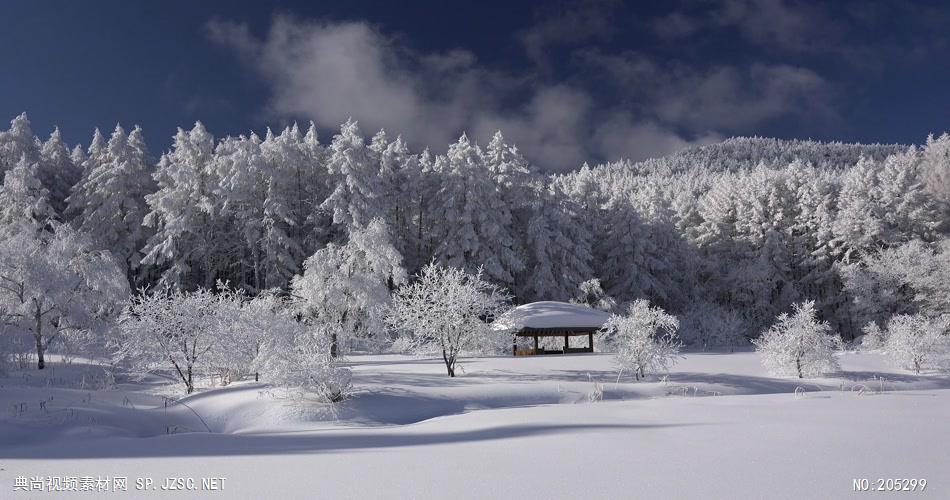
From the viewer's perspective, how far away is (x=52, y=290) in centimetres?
2327

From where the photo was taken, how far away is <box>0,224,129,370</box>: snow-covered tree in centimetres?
2297

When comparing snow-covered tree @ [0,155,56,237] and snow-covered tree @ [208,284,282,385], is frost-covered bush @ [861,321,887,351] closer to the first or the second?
snow-covered tree @ [208,284,282,385]

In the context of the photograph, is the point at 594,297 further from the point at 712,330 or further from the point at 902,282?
the point at 902,282

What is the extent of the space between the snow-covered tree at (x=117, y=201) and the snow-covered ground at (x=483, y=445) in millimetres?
24032

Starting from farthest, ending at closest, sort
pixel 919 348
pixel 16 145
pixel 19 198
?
pixel 16 145
pixel 19 198
pixel 919 348

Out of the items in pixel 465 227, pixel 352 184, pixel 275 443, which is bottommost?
pixel 275 443

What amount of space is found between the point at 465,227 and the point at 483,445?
106ft

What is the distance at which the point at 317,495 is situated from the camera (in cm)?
561

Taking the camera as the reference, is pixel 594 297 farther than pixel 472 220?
Yes

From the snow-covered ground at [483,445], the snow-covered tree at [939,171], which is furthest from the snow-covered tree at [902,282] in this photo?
the snow-covered ground at [483,445]

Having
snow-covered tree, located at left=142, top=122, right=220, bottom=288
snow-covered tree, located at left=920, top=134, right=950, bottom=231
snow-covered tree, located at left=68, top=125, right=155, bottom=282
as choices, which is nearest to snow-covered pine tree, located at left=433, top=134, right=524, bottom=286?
snow-covered tree, located at left=142, top=122, right=220, bottom=288

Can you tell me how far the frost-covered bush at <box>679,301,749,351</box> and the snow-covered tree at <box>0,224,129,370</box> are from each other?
3569 centimetres

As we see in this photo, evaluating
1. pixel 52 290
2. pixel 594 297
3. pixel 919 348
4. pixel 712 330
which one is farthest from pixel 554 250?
pixel 52 290

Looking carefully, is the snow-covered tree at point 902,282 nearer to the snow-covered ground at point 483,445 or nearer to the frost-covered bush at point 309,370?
the snow-covered ground at point 483,445
